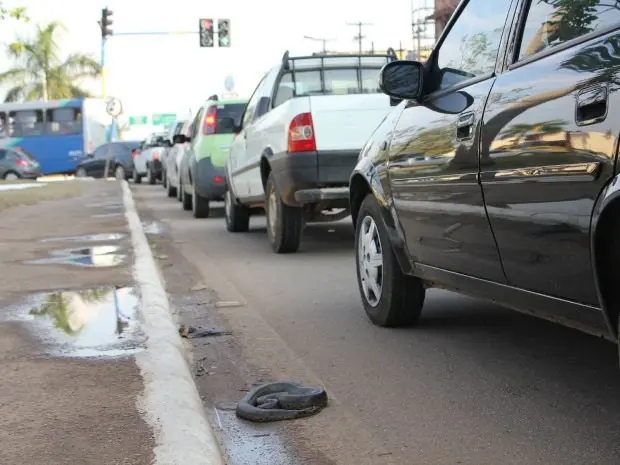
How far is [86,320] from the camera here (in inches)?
215

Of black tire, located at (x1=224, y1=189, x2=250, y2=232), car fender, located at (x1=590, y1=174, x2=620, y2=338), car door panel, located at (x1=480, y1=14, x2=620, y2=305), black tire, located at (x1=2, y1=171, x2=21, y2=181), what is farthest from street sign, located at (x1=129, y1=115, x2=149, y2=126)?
car fender, located at (x1=590, y1=174, x2=620, y2=338)

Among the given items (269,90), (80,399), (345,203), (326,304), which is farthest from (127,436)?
(269,90)

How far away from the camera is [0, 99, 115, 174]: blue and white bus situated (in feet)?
133

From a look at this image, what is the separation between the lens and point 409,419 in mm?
3846

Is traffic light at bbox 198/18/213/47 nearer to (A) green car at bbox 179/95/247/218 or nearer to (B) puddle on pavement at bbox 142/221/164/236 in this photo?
(A) green car at bbox 179/95/247/218

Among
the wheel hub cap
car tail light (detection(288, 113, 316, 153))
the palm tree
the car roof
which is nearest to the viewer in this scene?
the wheel hub cap

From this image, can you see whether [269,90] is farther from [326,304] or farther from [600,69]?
[600,69]

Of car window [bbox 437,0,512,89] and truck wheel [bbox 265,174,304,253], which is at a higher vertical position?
car window [bbox 437,0,512,89]

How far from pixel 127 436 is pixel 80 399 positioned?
56 cm

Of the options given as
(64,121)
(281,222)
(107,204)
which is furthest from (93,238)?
(64,121)

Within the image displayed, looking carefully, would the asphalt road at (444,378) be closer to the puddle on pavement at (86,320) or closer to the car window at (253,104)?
the puddle on pavement at (86,320)

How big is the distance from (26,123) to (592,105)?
40223 mm

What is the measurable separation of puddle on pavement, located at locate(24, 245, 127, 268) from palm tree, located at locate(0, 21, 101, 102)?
3994cm

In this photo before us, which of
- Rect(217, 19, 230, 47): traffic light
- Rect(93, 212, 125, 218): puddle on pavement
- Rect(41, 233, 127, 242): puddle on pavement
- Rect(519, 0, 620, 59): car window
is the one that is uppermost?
Rect(217, 19, 230, 47): traffic light
